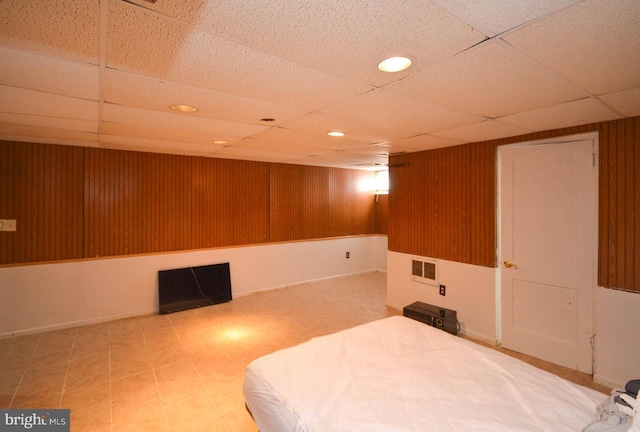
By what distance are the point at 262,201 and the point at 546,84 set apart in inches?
179

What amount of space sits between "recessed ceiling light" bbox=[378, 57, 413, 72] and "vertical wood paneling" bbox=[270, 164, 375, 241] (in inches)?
168

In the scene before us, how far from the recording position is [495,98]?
83.7 inches

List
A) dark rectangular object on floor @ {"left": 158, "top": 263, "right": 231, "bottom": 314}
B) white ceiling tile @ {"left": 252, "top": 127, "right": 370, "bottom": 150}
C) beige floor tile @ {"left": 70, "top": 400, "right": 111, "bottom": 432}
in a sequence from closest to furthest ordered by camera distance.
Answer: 1. beige floor tile @ {"left": 70, "top": 400, "right": 111, "bottom": 432}
2. white ceiling tile @ {"left": 252, "top": 127, "right": 370, "bottom": 150}
3. dark rectangular object on floor @ {"left": 158, "top": 263, "right": 231, "bottom": 314}

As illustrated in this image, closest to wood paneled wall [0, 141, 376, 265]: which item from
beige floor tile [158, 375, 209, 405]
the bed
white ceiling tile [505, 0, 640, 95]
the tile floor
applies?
the tile floor

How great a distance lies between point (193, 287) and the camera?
4.75m

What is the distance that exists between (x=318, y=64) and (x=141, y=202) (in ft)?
13.0

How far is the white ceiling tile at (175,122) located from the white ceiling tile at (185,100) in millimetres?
140

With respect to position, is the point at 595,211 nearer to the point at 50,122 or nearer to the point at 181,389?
the point at 181,389

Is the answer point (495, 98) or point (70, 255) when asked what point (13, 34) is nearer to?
point (495, 98)

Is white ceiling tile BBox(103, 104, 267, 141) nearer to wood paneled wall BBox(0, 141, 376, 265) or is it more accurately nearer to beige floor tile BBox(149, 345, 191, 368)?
wood paneled wall BBox(0, 141, 376, 265)

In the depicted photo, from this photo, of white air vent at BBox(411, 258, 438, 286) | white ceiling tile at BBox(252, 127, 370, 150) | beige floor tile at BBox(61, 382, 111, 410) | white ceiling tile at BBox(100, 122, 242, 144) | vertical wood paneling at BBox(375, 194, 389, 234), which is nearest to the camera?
beige floor tile at BBox(61, 382, 111, 410)

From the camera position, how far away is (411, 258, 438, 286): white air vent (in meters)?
4.11

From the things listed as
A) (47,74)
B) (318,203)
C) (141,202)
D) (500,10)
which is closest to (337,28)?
(500,10)

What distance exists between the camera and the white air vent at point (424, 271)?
13.5 ft
